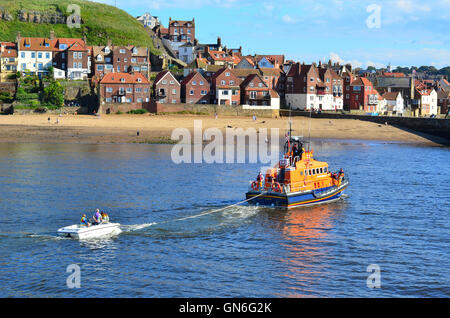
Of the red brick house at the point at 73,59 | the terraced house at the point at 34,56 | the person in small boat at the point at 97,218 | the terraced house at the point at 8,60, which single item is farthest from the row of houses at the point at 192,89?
the person in small boat at the point at 97,218

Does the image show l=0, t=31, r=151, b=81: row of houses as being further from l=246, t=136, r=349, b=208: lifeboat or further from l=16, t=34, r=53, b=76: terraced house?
l=246, t=136, r=349, b=208: lifeboat

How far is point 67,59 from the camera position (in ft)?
384

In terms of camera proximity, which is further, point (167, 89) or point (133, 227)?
point (167, 89)

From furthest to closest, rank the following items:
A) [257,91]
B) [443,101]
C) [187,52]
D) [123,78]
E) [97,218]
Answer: [443,101] → [187,52] → [257,91] → [123,78] → [97,218]

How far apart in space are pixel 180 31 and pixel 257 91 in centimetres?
5596

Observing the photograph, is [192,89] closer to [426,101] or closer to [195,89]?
[195,89]

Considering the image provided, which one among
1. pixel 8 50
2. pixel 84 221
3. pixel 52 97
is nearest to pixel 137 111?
pixel 52 97

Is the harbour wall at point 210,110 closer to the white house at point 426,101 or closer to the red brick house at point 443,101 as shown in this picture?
the white house at point 426,101

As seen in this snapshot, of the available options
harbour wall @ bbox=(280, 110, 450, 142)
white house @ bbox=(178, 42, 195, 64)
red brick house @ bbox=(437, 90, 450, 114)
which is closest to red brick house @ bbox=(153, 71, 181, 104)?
harbour wall @ bbox=(280, 110, 450, 142)

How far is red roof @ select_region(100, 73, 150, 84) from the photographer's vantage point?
342 ft

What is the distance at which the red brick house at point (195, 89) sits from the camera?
110312 mm

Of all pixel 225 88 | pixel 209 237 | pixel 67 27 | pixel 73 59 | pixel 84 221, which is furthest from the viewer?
pixel 67 27

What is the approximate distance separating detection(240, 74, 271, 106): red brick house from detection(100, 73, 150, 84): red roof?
799 inches
